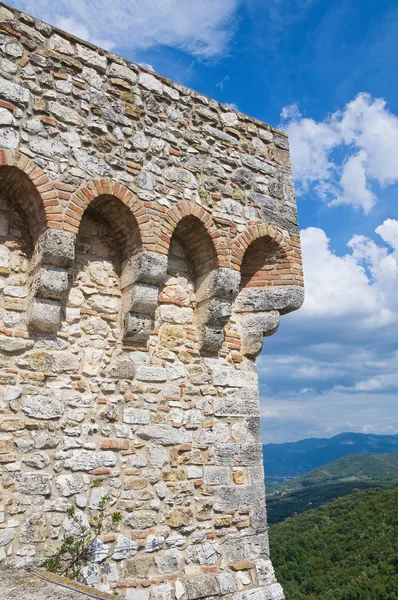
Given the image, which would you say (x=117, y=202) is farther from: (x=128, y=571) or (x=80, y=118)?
(x=128, y=571)

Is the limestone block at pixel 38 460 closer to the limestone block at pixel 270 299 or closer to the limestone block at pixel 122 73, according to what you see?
the limestone block at pixel 270 299

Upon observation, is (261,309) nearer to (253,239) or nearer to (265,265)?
(265,265)

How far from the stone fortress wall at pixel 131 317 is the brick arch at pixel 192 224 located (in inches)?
0.6

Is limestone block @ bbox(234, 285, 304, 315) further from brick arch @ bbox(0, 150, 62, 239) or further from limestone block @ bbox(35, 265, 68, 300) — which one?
brick arch @ bbox(0, 150, 62, 239)

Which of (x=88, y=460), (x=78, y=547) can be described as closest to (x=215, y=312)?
(x=88, y=460)

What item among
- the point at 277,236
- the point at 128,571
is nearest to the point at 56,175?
the point at 277,236

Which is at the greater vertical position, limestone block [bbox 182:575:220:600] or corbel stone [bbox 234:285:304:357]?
corbel stone [bbox 234:285:304:357]

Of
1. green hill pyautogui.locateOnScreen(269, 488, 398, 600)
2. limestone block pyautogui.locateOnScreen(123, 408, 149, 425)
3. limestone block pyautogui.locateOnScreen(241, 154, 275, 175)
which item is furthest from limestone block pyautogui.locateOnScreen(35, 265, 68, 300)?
green hill pyautogui.locateOnScreen(269, 488, 398, 600)

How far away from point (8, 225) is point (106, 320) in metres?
1.14

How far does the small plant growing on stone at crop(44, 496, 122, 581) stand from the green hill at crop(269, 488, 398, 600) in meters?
27.1

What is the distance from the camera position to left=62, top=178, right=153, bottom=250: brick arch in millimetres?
3990

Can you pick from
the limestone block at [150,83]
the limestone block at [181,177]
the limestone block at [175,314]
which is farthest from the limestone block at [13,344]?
the limestone block at [150,83]

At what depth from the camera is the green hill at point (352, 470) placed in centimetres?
14412

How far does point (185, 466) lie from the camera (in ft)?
14.1
